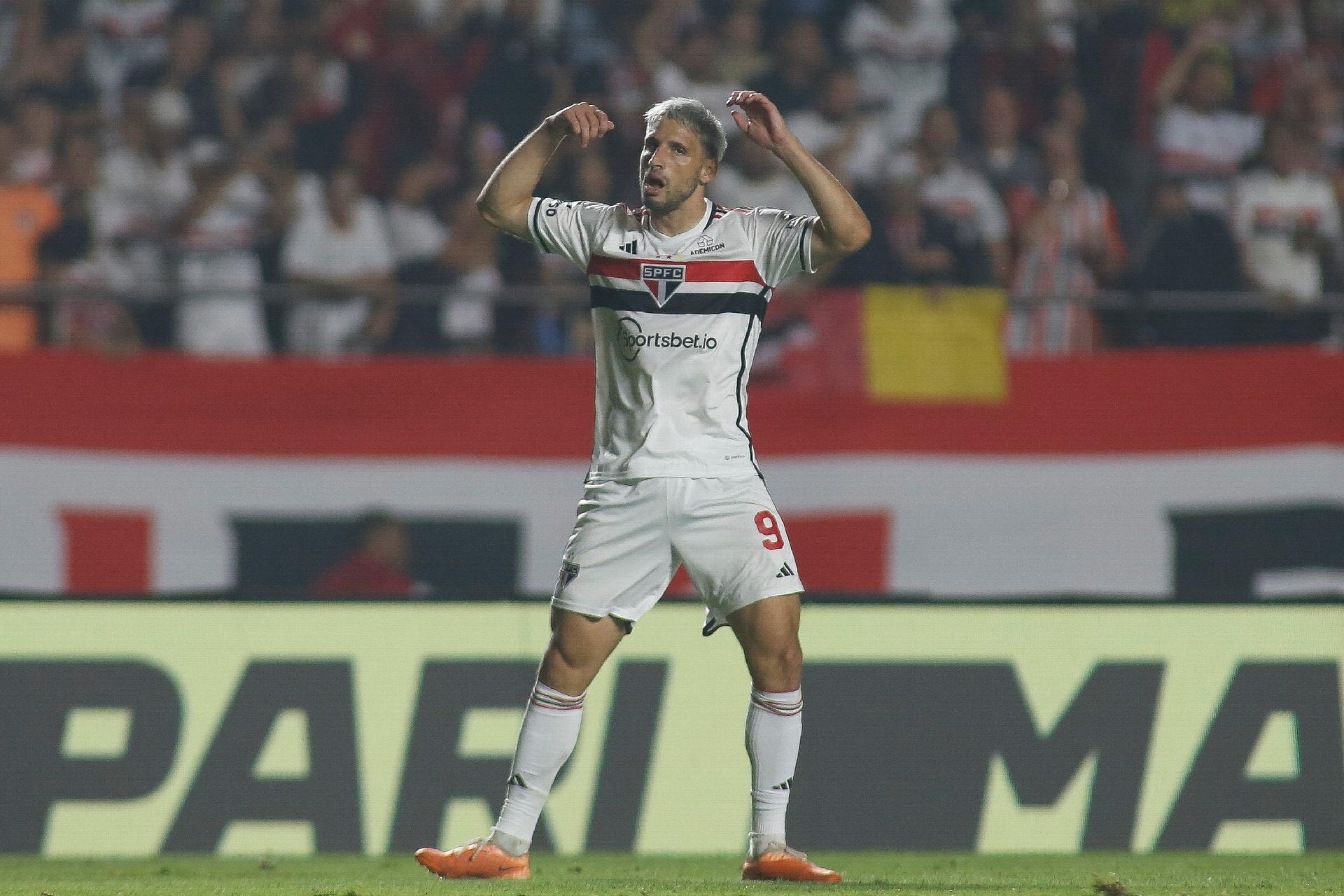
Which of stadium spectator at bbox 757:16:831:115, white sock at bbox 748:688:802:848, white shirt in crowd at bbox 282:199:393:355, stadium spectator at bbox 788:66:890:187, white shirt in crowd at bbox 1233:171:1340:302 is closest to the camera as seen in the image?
white sock at bbox 748:688:802:848

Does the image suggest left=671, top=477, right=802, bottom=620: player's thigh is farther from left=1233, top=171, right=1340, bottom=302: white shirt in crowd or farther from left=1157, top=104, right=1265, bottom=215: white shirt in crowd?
left=1157, top=104, right=1265, bottom=215: white shirt in crowd

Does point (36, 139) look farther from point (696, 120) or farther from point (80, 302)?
point (696, 120)

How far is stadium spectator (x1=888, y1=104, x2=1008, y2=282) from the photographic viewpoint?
10.9 m

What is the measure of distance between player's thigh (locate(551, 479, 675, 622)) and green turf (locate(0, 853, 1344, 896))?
0.82 metres

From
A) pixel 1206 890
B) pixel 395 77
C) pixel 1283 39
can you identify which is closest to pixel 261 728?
pixel 1206 890

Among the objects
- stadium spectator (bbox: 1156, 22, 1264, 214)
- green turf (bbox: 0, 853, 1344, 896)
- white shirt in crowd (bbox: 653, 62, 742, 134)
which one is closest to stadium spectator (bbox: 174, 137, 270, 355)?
white shirt in crowd (bbox: 653, 62, 742, 134)

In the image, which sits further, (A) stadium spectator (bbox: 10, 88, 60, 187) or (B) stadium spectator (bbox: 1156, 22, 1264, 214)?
(B) stadium spectator (bbox: 1156, 22, 1264, 214)

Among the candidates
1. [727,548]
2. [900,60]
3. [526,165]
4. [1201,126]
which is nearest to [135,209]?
[900,60]

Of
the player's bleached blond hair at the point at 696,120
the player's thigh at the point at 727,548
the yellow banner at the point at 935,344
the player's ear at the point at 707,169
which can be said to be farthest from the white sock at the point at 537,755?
the yellow banner at the point at 935,344

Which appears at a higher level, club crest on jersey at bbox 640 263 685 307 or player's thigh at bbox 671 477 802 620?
club crest on jersey at bbox 640 263 685 307

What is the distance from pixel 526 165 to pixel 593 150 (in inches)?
213

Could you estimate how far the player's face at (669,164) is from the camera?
5.28 metres

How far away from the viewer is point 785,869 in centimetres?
535

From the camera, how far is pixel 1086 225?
10.7 m
